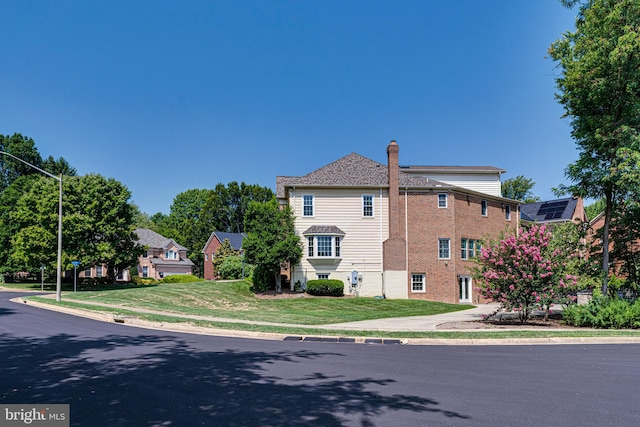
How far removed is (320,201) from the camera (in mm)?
33750

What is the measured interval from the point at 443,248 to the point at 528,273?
620 inches

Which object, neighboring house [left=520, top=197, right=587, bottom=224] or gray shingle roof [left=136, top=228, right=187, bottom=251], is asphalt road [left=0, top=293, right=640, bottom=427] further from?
gray shingle roof [left=136, top=228, right=187, bottom=251]

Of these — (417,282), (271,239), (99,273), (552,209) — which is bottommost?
(99,273)

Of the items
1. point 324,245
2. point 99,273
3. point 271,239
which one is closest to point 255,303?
point 271,239

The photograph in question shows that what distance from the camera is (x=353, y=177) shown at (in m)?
35.1

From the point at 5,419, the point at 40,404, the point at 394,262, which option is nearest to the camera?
the point at 5,419

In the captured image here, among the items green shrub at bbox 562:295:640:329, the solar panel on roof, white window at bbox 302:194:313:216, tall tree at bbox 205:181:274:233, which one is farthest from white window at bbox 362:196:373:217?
tall tree at bbox 205:181:274:233

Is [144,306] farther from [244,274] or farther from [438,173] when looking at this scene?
[244,274]

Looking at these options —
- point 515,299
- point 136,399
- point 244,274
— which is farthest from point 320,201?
point 136,399

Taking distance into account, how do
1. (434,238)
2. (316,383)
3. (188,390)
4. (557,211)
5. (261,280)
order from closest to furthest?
(188,390)
(316,383)
(434,238)
(261,280)
(557,211)

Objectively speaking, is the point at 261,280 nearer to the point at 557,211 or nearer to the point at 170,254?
the point at 557,211

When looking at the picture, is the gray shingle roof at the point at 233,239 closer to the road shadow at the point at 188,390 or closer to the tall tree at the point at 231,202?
the tall tree at the point at 231,202

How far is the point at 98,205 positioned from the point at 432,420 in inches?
1602

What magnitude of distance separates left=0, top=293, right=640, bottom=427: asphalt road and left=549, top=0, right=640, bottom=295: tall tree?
1097 centimetres
